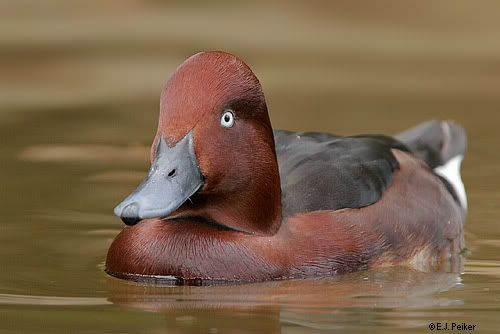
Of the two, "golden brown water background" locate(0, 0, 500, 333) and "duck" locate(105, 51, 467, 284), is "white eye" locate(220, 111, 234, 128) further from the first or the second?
"golden brown water background" locate(0, 0, 500, 333)

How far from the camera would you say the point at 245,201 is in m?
7.56

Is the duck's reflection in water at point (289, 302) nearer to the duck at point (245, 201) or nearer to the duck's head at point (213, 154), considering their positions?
the duck at point (245, 201)

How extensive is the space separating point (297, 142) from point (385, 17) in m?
5.82

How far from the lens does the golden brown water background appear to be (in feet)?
23.1

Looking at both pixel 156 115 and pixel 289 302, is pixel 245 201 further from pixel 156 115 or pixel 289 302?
pixel 156 115

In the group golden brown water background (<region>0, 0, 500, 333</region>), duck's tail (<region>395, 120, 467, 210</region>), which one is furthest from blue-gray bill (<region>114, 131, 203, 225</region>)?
duck's tail (<region>395, 120, 467, 210</region>)

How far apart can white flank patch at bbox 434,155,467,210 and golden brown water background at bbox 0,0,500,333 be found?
13 centimetres

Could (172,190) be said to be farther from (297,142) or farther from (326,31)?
(326,31)

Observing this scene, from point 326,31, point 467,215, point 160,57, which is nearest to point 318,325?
point 467,215

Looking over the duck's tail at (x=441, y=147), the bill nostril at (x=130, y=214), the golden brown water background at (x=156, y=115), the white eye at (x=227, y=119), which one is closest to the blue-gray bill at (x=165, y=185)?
the bill nostril at (x=130, y=214)

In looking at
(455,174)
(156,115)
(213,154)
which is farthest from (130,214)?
(156,115)

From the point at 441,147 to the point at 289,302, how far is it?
2726 millimetres

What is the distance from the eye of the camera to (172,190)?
710cm

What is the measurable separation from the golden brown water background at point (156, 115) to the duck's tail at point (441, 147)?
193mm
